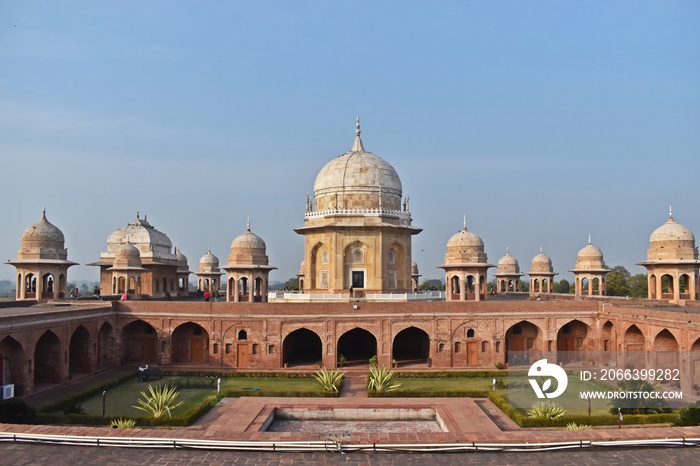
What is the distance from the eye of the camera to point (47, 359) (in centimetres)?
2602

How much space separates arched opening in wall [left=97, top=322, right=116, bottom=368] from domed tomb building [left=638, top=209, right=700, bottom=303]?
91.0ft

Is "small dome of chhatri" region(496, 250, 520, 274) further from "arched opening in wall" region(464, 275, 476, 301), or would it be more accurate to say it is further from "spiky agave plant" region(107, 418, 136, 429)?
"spiky agave plant" region(107, 418, 136, 429)

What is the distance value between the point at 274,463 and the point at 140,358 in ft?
70.4

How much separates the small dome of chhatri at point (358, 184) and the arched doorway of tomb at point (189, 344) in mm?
10953

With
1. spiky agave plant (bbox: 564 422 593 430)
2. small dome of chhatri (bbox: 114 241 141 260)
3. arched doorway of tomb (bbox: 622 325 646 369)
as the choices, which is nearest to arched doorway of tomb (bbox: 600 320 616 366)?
arched doorway of tomb (bbox: 622 325 646 369)

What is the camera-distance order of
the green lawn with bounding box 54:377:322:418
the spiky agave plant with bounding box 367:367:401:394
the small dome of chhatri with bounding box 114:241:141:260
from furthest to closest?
the small dome of chhatri with bounding box 114:241:141:260 < the spiky agave plant with bounding box 367:367:401:394 < the green lawn with bounding box 54:377:322:418

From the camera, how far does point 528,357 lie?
31.5m

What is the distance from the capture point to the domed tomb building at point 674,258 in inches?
1297

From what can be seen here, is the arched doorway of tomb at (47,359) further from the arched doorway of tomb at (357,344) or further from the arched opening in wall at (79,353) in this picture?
the arched doorway of tomb at (357,344)

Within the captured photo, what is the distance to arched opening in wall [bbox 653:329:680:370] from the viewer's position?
2511 centimetres

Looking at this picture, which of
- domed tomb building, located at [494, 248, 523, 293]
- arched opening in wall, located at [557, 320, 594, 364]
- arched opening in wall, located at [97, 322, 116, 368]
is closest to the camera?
arched opening in wall, located at [97, 322, 116, 368]

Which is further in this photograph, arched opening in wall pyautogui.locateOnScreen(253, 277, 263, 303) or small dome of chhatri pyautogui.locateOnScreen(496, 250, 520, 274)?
small dome of chhatri pyautogui.locateOnScreen(496, 250, 520, 274)

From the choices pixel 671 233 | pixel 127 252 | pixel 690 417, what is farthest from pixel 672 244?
pixel 127 252

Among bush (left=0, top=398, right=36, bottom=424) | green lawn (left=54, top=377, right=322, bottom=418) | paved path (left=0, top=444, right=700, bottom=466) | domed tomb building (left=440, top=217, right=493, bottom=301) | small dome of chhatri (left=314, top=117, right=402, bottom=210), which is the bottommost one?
green lawn (left=54, top=377, right=322, bottom=418)
